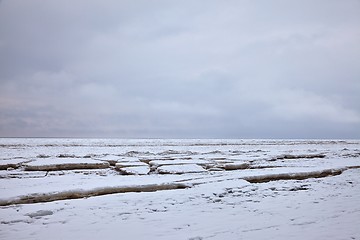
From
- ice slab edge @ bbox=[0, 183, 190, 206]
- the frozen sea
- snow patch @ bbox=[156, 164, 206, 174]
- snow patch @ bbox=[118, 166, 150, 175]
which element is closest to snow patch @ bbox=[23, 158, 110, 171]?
the frozen sea

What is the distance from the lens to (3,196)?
5.30 m

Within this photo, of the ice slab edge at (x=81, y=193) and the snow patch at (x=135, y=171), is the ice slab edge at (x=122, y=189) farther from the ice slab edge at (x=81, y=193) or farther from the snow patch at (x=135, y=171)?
the snow patch at (x=135, y=171)

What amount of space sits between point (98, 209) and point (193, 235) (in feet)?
6.84

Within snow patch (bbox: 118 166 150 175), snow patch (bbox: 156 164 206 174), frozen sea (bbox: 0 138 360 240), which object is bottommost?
frozen sea (bbox: 0 138 360 240)

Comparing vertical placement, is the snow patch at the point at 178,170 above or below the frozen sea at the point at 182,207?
above

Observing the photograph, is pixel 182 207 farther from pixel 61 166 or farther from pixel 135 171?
pixel 61 166

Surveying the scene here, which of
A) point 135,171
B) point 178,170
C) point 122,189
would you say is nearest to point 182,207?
point 122,189

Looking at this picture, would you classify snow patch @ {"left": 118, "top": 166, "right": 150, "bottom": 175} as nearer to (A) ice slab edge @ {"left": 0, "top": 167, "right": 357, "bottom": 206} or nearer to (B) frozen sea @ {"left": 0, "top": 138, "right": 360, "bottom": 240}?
(B) frozen sea @ {"left": 0, "top": 138, "right": 360, "bottom": 240}

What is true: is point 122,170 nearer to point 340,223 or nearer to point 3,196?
point 3,196

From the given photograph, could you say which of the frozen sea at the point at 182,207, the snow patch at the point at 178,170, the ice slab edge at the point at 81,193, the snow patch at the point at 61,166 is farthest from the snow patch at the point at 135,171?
the ice slab edge at the point at 81,193

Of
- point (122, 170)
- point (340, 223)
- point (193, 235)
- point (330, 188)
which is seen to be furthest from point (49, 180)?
point (330, 188)

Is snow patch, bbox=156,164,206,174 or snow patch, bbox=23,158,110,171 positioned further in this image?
snow patch, bbox=23,158,110,171

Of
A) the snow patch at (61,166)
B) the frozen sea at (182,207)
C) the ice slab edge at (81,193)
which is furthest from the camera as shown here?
the snow patch at (61,166)

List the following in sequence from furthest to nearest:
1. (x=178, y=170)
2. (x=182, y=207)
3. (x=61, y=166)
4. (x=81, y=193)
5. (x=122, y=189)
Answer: (x=61, y=166), (x=178, y=170), (x=122, y=189), (x=81, y=193), (x=182, y=207)
